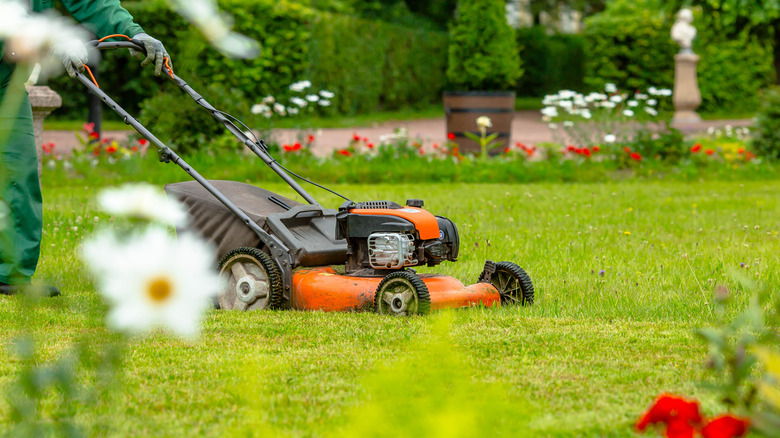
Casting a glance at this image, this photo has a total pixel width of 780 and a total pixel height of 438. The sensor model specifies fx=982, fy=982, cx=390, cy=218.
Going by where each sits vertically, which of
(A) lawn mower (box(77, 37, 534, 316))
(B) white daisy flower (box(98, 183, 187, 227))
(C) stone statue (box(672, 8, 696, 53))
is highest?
(C) stone statue (box(672, 8, 696, 53))

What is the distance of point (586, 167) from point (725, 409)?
23.6 feet

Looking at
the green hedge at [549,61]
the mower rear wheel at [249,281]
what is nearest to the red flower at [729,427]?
the mower rear wheel at [249,281]

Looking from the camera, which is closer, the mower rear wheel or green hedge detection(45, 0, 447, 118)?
the mower rear wheel

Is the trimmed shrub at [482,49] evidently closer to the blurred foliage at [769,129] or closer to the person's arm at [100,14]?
the blurred foliage at [769,129]

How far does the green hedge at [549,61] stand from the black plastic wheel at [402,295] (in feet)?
82.7

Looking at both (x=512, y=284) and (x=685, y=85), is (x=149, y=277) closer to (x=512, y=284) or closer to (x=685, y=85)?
(x=512, y=284)

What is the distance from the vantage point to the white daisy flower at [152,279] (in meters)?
1.17

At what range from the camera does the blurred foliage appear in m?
10.2

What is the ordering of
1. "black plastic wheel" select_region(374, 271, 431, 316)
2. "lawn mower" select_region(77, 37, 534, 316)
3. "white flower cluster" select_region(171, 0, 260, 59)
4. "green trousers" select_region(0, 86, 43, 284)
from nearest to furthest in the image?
"white flower cluster" select_region(171, 0, 260, 59) → "black plastic wheel" select_region(374, 271, 431, 316) → "lawn mower" select_region(77, 37, 534, 316) → "green trousers" select_region(0, 86, 43, 284)

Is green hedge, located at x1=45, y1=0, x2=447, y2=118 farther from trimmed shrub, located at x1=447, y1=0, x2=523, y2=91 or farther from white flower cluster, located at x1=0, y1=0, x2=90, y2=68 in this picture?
white flower cluster, located at x1=0, y1=0, x2=90, y2=68

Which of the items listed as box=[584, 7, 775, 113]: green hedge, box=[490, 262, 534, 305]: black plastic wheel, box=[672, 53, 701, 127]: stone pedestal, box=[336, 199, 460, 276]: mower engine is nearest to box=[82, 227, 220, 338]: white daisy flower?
box=[336, 199, 460, 276]: mower engine

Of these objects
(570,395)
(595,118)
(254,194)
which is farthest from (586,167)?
(570,395)

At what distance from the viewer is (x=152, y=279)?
47.3 inches

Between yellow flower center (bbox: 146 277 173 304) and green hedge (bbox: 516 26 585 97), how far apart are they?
27.5 metres
